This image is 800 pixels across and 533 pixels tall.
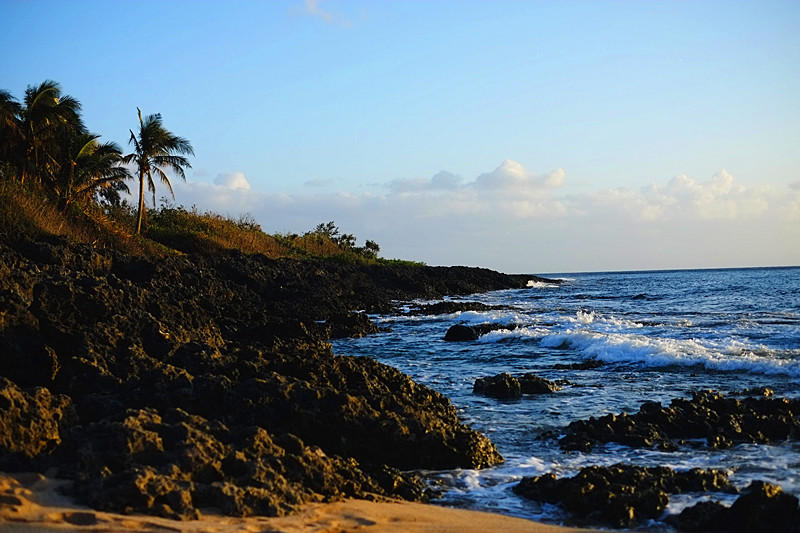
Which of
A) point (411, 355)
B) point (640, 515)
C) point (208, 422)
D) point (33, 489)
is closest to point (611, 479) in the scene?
point (640, 515)

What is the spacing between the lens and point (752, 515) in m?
4.70

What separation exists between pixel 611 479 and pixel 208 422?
3.50m

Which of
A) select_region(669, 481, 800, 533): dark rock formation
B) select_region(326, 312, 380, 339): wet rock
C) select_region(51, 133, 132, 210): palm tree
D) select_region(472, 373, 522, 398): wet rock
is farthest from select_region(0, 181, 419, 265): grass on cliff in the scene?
select_region(669, 481, 800, 533): dark rock formation

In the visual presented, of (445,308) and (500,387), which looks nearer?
(500,387)

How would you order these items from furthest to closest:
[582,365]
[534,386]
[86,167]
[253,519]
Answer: [86,167]
[582,365]
[534,386]
[253,519]

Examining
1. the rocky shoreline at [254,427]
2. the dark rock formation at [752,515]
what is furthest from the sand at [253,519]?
the dark rock formation at [752,515]

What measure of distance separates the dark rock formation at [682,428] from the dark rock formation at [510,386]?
2.25 meters

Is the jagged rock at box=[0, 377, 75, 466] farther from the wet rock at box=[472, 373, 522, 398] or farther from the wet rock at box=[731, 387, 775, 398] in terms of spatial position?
the wet rock at box=[731, 387, 775, 398]

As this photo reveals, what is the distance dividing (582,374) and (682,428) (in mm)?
4832

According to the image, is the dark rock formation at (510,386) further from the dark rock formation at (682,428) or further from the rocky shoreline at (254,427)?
the dark rock formation at (682,428)

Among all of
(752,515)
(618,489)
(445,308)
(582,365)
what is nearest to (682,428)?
(618,489)

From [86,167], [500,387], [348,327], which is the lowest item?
[500,387]

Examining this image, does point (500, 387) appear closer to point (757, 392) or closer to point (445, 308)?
point (757, 392)

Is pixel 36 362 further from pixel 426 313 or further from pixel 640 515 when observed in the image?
pixel 426 313
